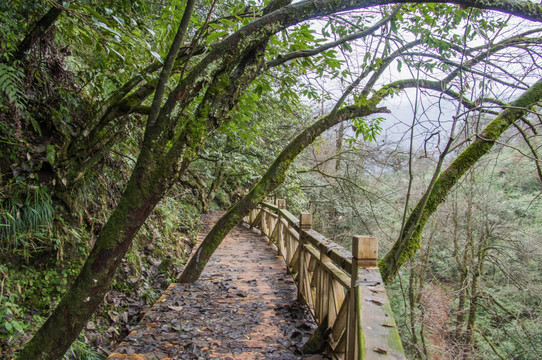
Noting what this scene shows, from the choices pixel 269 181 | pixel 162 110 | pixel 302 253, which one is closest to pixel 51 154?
pixel 162 110

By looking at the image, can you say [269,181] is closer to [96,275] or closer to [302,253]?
[302,253]

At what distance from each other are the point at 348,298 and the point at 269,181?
2.57 meters

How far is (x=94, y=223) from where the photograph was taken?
420cm

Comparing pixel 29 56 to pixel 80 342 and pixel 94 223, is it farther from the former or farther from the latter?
pixel 80 342

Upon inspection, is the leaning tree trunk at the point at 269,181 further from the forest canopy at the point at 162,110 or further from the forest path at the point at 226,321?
the forest path at the point at 226,321

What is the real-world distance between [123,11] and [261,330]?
399cm

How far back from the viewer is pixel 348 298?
2428mm

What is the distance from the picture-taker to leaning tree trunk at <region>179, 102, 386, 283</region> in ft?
15.6

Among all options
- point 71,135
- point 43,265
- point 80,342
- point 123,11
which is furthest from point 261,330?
point 123,11

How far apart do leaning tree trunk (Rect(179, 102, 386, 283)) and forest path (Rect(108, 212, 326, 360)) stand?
441 millimetres

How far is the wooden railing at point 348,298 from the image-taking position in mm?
1565

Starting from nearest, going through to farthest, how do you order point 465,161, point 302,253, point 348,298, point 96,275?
point 96,275 < point 348,298 < point 465,161 < point 302,253

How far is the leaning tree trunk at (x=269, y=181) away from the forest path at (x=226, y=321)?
441 millimetres

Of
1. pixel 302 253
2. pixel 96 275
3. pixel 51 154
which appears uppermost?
pixel 51 154
